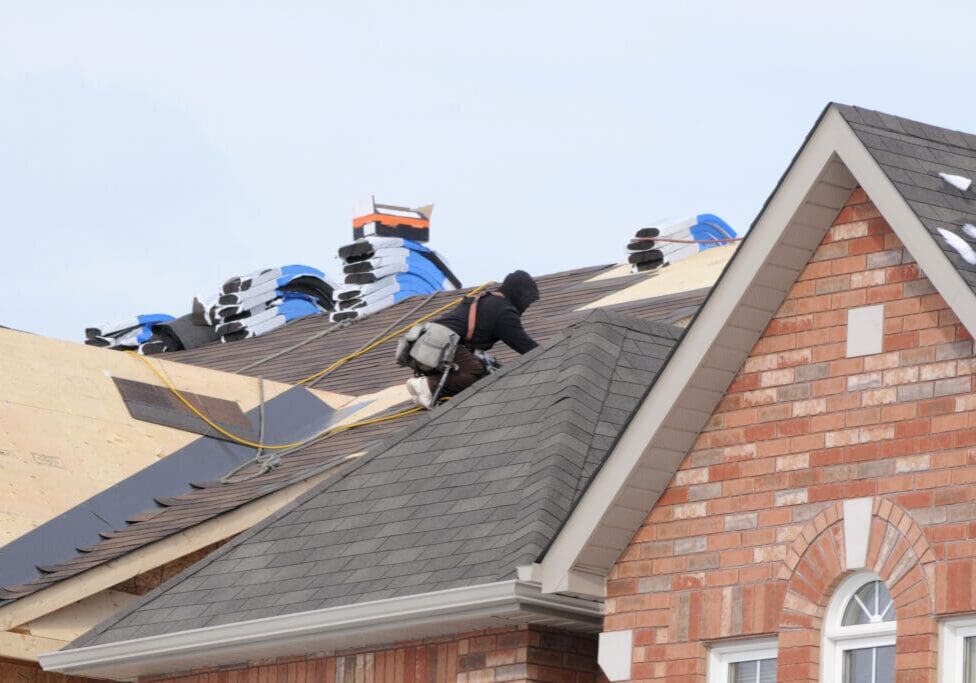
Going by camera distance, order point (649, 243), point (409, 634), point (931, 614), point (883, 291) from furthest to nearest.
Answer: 1. point (649, 243)
2. point (409, 634)
3. point (883, 291)
4. point (931, 614)

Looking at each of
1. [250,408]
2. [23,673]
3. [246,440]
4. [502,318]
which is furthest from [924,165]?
[250,408]

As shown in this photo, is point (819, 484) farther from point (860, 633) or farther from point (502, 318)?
point (502, 318)

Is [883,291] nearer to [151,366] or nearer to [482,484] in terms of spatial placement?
[482,484]

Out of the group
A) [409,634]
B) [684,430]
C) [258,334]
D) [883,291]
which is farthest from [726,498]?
[258,334]

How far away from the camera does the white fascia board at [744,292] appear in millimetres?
12062

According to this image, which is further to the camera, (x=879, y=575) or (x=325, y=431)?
(x=325, y=431)

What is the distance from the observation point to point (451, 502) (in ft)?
50.3

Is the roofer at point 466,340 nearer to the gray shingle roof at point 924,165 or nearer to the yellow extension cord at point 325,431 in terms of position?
the yellow extension cord at point 325,431

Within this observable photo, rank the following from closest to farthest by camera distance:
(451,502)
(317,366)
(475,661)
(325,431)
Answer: (475,661), (451,502), (325,431), (317,366)

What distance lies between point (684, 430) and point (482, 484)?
2.53m

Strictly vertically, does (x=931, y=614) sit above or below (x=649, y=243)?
below

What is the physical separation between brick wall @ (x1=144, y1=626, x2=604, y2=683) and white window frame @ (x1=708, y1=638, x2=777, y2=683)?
1346 millimetres

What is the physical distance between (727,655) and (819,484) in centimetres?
116

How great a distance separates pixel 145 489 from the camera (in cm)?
2030
